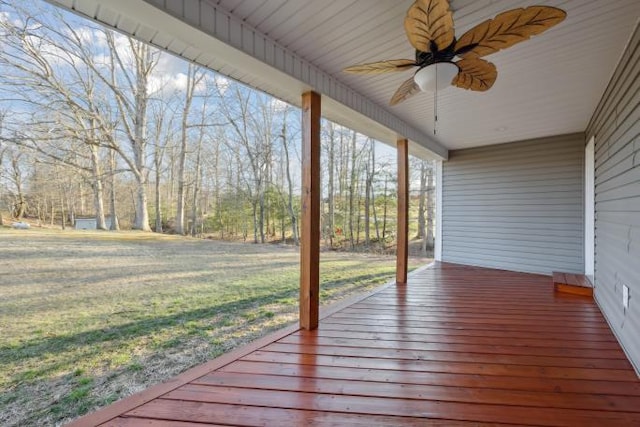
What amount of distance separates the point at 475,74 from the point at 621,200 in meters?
1.71

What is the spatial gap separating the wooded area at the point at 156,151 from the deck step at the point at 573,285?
484cm

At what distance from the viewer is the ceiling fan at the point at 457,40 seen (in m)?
1.30

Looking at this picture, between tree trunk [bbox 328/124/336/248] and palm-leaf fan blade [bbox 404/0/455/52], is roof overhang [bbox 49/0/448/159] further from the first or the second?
tree trunk [bbox 328/124/336/248]

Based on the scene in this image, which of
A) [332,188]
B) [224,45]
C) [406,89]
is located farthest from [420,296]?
[332,188]

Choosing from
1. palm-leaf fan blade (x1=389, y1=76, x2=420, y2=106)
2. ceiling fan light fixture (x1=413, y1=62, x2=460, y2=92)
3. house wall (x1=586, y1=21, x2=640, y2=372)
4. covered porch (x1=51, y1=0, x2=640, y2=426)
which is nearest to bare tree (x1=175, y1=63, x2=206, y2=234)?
covered porch (x1=51, y1=0, x2=640, y2=426)

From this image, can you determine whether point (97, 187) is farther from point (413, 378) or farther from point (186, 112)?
point (413, 378)

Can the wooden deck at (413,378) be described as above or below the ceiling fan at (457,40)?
below

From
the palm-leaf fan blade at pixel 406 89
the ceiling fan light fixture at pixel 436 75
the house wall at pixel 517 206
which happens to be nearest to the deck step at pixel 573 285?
the house wall at pixel 517 206

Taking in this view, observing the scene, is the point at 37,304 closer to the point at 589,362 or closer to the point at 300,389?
the point at 300,389

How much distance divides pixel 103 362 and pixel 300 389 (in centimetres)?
152

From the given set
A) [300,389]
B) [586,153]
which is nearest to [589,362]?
[300,389]

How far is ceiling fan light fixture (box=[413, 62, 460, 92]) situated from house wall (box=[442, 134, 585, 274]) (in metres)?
4.37

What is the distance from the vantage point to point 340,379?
1.78 m

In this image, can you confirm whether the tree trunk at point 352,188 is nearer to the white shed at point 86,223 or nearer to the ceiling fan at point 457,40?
the white shed at point 86,223
